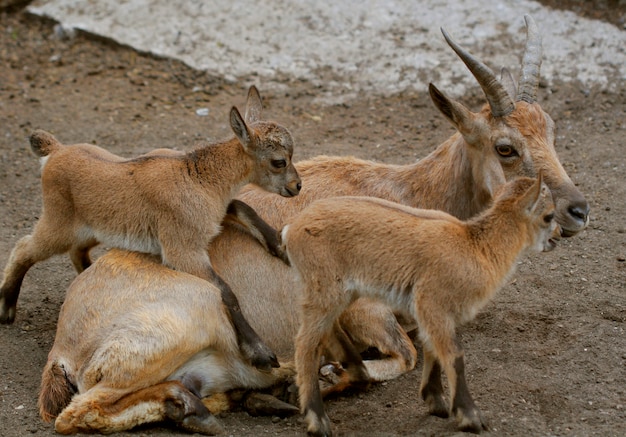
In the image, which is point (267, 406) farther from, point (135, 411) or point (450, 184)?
point (450, 184)

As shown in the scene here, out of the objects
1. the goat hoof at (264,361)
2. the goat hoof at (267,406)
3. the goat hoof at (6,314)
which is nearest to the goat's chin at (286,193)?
the goat hoof at (264,361)

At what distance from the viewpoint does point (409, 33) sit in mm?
13852

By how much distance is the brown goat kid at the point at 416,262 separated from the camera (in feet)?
19.7

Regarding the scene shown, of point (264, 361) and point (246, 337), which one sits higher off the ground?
point (246, 337)

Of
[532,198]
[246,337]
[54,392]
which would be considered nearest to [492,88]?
[532,198]

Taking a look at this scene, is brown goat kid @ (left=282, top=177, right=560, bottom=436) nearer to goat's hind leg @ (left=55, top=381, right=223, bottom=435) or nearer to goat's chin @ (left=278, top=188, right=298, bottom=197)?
goat's hind leg @ (left=55, top=381, right=223, bottom=435)

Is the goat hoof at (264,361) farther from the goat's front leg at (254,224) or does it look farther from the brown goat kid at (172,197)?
the goat's front leg at (254,224)

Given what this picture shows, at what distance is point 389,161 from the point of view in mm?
11430

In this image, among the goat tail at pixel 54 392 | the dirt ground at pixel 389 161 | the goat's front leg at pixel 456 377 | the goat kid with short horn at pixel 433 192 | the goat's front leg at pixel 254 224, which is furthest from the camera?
the goat's front leg at pixel 254 224

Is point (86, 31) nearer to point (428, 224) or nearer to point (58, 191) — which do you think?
point (58, 191)

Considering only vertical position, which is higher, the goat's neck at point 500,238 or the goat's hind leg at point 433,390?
the goat's neck at point 500,238

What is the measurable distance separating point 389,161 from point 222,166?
445 cm

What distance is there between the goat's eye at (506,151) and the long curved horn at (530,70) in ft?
2.08

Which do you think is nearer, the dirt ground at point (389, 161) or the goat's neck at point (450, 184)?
the dirt ground at point (389, 161)
